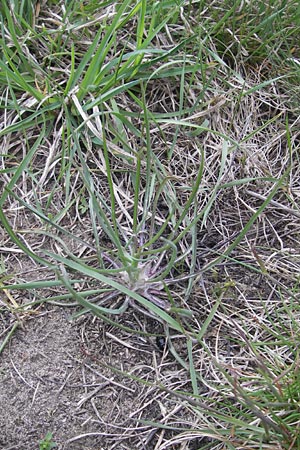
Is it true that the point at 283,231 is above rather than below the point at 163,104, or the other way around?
below

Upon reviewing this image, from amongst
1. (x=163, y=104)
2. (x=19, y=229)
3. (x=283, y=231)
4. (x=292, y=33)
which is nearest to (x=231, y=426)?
(x=283, y=231)

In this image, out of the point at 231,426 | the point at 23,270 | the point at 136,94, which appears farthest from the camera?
the point at 136,94

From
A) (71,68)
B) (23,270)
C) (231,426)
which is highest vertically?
(71,68)

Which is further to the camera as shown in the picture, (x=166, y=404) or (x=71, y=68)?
(x=71, y=68)

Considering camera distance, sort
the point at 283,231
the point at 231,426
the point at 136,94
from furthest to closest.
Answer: the point at 136,94
the point at 283,231
the point at 231,426

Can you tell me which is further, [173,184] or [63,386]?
[173,184]

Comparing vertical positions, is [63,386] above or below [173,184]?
below

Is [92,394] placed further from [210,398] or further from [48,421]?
[210,398]
